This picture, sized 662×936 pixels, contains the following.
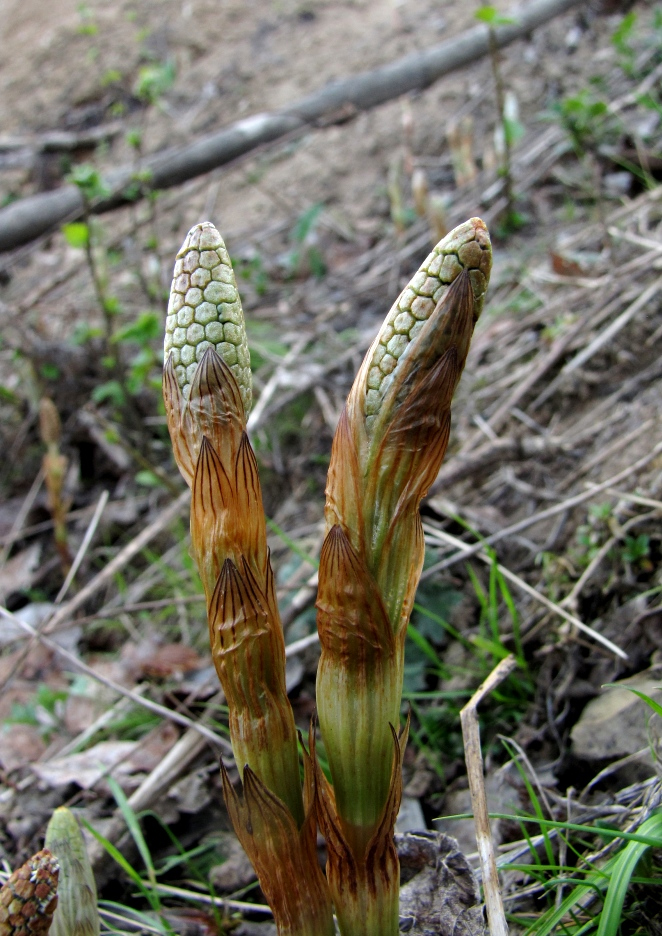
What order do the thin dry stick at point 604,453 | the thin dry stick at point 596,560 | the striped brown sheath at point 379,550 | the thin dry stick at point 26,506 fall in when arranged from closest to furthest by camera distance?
the striped brown sheath at point 379,550, the thin dry stick at point 596,560, the thin dry stick at point 604,453, the thin dry stick at point 26,506

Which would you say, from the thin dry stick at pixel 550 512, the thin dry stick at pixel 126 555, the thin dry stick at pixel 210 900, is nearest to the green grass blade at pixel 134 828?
the thin dry stick at pixel 210 900

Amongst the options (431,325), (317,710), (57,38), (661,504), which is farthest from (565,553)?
(57,38)

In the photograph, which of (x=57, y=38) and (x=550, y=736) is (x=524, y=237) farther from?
(x=57, y=38)

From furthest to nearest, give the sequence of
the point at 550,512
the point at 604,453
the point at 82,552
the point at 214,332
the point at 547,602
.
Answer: the point at 82,552, the point at 604,453, the point at 550,512, the point at 547,602, the point at 214,332

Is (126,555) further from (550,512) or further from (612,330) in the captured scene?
(612,330)

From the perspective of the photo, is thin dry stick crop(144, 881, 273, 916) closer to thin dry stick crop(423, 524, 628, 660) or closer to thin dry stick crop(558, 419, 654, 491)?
thin dry stick crop(423, 524, 628, 660)

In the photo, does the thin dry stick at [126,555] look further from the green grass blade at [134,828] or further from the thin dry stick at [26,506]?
→ the thin dry stick at [26,506]

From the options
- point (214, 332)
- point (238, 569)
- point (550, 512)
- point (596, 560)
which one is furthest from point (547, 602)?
point (214, 332)
